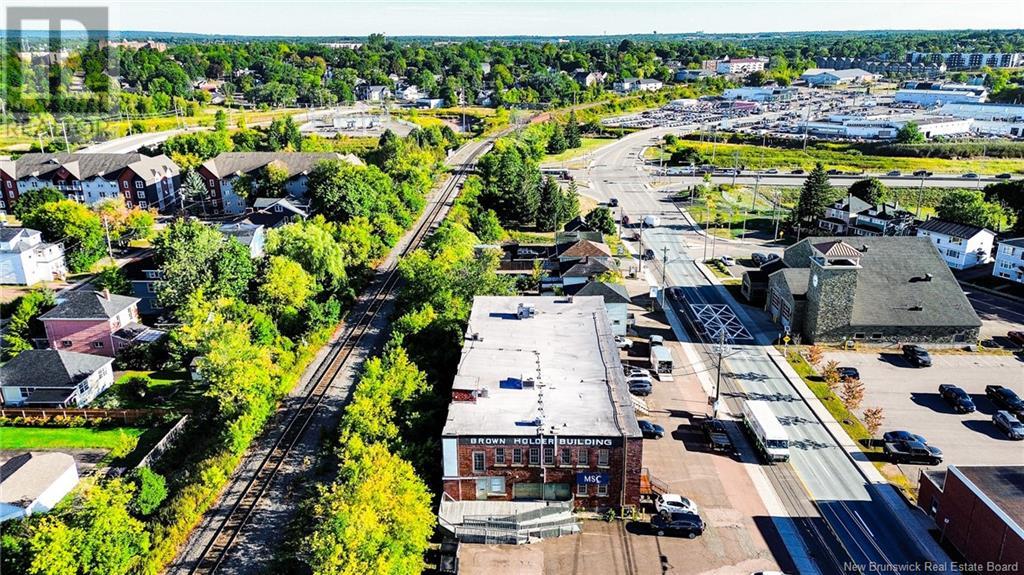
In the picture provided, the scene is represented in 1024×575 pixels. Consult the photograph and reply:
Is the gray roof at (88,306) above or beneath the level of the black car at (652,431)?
above

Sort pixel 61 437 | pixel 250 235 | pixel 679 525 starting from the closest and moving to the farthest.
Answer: pixel 679 525, pixel 61 437, pixel 250 235

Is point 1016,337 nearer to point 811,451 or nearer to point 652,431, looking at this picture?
point 811,451

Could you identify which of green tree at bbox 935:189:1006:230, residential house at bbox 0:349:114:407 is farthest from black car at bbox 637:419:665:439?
green tree at bbox 935:189:1006:230

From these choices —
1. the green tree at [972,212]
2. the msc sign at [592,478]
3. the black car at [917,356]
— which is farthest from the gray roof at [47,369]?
the green tree at [972,212]

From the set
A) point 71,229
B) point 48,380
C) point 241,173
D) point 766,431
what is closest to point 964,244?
point 766,431

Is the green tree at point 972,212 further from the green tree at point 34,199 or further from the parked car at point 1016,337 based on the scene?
the green tree at point 34,199
